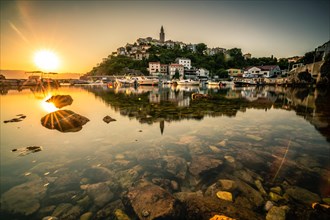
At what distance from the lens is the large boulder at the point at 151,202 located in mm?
3512

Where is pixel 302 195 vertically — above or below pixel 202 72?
below

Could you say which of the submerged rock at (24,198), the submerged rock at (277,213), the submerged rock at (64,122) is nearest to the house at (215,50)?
the submerged rock at (64,122)

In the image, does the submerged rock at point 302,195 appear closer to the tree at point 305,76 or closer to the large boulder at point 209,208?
the large boulder at point 209,208

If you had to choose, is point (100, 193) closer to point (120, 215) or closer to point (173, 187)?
point (120, 215)

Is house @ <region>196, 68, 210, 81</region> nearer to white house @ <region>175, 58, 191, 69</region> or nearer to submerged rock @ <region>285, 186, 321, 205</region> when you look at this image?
white house @ <region>175, 58, 191, 69</region>

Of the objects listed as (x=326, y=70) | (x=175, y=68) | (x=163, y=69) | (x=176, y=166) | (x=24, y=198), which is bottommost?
(x=24, y=198)

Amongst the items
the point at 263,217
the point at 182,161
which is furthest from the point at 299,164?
the point at 182,161

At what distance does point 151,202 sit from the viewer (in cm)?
380

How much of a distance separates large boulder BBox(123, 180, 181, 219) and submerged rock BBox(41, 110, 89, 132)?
7.18m

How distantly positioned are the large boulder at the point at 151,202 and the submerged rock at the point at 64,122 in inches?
283

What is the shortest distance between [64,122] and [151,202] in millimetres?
8720

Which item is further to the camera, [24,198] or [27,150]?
[27,150]

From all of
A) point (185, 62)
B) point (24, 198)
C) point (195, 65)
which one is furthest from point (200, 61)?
point (24, 198)

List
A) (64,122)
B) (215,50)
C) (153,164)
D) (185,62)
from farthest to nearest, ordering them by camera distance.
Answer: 1. (215,50)
2. (185,62)
3. (64,122)
4. (153,164)
